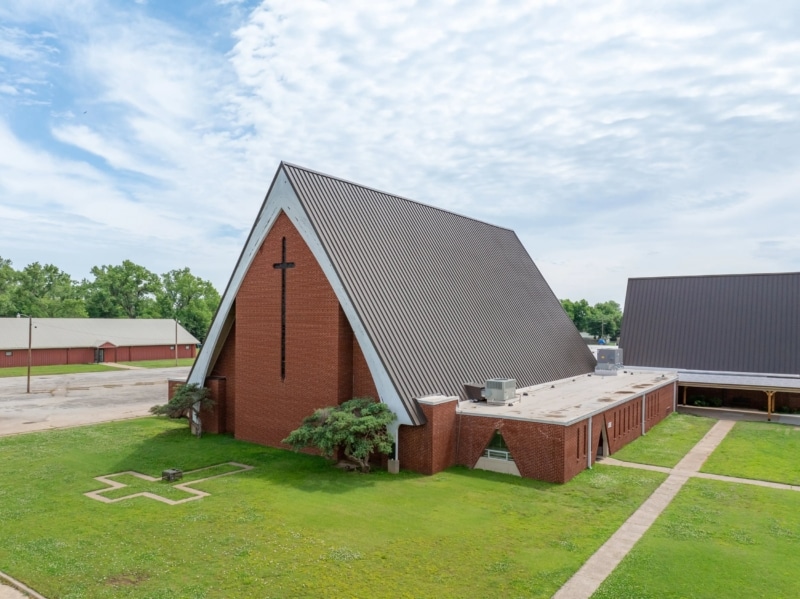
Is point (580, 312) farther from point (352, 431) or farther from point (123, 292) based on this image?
point (352, 431)

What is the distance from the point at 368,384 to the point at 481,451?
4988mm

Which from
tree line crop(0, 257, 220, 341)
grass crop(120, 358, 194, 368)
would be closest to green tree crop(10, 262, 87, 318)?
tree line crop(0, 257, 220, 341)

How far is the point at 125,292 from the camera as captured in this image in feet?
332

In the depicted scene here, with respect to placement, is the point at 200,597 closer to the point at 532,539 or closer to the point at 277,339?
the point at 532,539

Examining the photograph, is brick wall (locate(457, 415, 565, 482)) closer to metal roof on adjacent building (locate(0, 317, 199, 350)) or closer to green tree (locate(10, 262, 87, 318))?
metal roof on adjacent building (locate(0, 317, 199, 350))

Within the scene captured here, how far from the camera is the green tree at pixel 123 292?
100250mm

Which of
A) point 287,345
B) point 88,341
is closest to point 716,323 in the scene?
point 287,345

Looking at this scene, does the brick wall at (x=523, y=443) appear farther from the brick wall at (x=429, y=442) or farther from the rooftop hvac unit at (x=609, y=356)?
the rooftop hvac unit at (x=609, y=356)

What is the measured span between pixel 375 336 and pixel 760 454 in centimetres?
1717

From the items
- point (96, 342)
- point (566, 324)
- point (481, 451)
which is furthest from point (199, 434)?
point (96, 342)

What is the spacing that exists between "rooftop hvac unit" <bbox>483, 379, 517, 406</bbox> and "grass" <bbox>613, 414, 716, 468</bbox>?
538 centimetres

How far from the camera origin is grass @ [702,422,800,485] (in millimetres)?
20625

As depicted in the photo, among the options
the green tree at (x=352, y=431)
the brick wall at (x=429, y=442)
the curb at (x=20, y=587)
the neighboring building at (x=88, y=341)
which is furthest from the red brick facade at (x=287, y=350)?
the neighboring building at (x=88, y=341)

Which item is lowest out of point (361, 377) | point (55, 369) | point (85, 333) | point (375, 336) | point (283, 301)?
point (55, 369)
